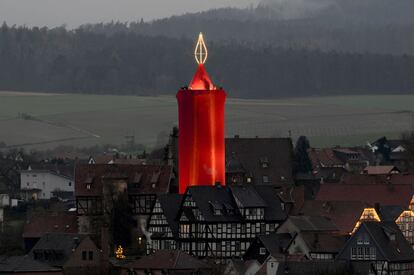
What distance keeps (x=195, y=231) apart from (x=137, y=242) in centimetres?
600

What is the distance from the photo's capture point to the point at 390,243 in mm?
101688

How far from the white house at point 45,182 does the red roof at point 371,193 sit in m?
40.5

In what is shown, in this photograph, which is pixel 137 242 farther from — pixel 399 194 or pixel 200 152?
pixel 399 194

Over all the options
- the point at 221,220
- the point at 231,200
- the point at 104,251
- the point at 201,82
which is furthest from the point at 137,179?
the point at 104,251

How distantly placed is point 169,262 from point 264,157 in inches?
1190

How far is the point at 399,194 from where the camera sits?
119 m

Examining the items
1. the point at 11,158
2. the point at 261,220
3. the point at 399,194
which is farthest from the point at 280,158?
the point at 11,158

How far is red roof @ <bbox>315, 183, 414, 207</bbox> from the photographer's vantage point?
118m

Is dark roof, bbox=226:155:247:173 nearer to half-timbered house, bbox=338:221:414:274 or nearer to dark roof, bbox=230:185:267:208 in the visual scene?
dark roof, bbox=230:185:267:208

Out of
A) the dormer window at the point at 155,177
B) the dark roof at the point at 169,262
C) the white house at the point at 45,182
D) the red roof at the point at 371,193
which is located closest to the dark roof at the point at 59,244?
the dark roof at the point at 169,262

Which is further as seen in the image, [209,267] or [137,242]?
[137,242]

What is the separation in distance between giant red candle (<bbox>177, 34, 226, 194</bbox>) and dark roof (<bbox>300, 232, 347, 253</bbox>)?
11043mm

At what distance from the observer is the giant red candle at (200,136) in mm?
115188

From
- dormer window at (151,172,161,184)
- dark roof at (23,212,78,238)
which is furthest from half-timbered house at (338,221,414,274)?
dark roof at (23,212,78,238)
